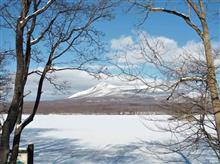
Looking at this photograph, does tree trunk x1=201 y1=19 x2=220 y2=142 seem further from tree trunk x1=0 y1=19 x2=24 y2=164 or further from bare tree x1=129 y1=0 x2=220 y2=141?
tree trunk x1=0 y1=19 x2=24 y2=164

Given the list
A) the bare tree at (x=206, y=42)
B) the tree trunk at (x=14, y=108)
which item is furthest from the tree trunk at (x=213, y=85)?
the tree trunk at (x=14, y=108)

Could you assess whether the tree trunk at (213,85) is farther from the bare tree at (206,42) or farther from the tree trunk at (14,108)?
the tree trunk at (14,108)

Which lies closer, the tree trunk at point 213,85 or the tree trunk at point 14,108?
the tree trunk at point 213,85

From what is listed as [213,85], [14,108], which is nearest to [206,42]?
[213,85]

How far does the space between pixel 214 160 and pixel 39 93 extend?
754 cm

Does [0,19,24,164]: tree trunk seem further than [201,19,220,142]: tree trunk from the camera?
Yes

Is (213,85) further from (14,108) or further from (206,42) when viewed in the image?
(14,108)

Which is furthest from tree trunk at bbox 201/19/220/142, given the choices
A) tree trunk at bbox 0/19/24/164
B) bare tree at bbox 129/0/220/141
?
tree trunk at bbox 0/19/24/164

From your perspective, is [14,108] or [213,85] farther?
[14,108]

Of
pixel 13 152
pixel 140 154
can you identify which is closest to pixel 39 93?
pixel 13 152

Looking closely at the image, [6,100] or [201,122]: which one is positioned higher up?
[6,100]

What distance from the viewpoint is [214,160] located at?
13562 millimetres

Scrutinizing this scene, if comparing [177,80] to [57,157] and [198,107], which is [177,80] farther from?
[57,157]

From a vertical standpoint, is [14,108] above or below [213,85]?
below
